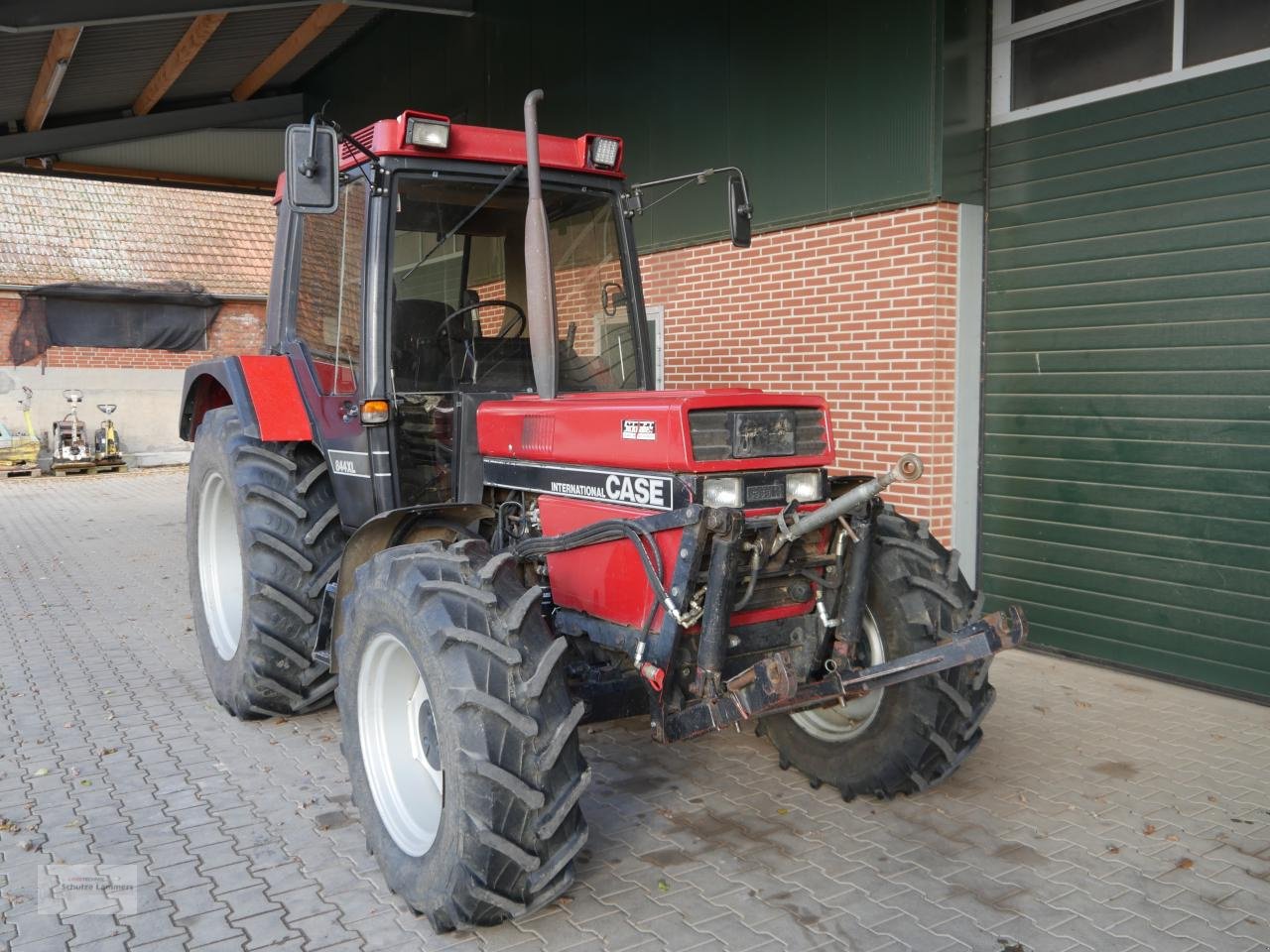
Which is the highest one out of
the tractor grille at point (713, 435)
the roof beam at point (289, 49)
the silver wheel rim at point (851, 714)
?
the roof beam at point (289, 49)

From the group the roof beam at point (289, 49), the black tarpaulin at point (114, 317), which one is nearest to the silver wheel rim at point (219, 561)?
the roof beam at point (289, 49)

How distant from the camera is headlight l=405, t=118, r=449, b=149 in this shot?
366 cm

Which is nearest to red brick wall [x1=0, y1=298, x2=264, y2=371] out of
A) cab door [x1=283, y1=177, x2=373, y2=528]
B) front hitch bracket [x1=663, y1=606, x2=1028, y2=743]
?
cab door [x1=283, y1=177, x2=373, y2=528]

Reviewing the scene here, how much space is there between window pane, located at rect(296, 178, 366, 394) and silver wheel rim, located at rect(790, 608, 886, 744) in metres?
2.02

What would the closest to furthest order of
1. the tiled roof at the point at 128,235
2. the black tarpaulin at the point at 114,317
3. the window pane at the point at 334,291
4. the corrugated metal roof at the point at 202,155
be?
the window pane at the point at 334,291 < the corrugated metal roof at the point at 202,155 < the black tarpaulin at the point at 114,317 < the tiled roof at the point at 128,235

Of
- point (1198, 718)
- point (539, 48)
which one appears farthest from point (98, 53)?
point (1198, 718)

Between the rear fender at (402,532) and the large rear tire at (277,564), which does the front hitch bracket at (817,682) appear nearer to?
the rear fender at (402,532)

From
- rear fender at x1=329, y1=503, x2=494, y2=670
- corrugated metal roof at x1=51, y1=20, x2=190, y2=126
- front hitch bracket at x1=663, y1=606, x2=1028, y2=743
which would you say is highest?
corrugated metal roof at x1=51, y1=20, x2=190, y2=126

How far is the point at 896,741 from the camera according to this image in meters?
3.54

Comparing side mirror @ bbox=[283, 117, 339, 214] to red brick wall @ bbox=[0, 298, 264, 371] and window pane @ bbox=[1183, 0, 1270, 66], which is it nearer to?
window pane @ bbox=[1183, 0, 1270, 66]

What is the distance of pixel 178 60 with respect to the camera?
368 inches

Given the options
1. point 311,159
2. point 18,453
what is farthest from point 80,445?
point 311,159

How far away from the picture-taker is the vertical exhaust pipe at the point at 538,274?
331 cm

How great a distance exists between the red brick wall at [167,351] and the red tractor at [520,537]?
12.3m
